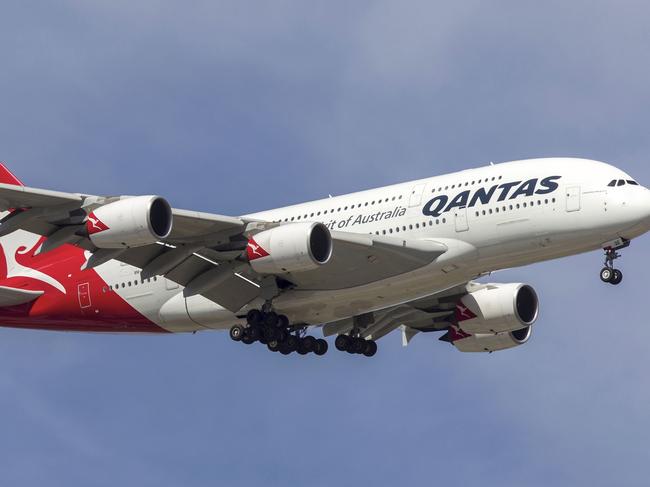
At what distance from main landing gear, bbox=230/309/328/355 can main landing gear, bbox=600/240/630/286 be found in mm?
9814

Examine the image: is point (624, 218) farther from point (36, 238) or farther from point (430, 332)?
point (36, 238)

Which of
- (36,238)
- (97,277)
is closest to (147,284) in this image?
(97,277)

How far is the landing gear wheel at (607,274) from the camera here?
4631 centimetres

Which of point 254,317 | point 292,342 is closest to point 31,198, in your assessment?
point 254,317

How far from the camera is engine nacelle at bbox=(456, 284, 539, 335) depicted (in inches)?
2023

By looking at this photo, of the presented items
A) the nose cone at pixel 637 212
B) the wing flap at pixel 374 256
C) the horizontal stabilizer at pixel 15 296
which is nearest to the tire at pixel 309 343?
the wing flap at pixel 374 256

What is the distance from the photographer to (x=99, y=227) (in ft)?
142

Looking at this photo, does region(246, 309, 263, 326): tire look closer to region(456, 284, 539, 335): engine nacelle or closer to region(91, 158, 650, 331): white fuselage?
region(91, 158, 650, 331): white fuselage

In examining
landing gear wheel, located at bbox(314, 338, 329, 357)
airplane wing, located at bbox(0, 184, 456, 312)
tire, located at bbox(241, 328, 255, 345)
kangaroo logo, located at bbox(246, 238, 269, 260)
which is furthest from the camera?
landing gear wheel, located at bbox(314, 338, 329, 357)

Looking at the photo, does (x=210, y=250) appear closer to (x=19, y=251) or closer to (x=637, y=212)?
(x=19, y=251)

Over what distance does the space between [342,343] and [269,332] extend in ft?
17.3

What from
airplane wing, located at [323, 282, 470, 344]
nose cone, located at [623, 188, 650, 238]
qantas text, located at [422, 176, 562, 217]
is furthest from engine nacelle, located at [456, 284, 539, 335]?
nose cone, located at [623, 188, 650, 238]

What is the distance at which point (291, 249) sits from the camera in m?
44.6

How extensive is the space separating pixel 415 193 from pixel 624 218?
250 inches
